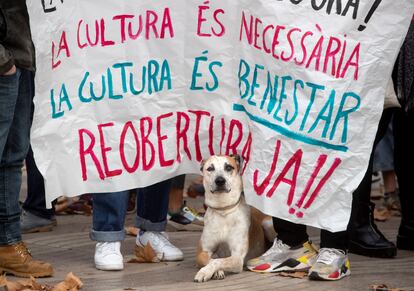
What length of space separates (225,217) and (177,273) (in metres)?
0.44

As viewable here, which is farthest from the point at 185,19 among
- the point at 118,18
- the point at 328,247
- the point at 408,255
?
the point at 408,255

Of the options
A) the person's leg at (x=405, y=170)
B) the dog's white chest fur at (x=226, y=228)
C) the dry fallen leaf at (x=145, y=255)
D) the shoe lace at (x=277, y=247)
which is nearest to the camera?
the dog's white chest fur at (x=226, y=228)

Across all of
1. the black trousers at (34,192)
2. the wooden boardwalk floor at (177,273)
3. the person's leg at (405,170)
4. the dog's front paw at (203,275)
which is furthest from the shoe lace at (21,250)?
the person's leg at (405,170)

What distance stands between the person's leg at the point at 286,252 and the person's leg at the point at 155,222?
579mm

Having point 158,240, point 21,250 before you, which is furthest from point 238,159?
point 21,250

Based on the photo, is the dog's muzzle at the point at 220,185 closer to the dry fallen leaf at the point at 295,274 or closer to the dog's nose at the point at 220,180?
the dog's nose at the point at 220,180

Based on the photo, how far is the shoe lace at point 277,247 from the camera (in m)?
6.27

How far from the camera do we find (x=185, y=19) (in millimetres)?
6020

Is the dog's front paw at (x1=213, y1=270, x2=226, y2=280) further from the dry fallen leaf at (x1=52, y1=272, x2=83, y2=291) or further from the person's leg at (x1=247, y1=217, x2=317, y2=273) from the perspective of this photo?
the dry fallen leaf at (x1=52, y1=272, x2=83, y2=291)

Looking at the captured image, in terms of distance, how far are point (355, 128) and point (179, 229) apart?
245 centimetres

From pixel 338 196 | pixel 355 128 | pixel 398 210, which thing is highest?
pixel 355 128

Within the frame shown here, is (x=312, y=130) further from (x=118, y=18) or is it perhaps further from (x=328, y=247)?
(x=118, y=18)

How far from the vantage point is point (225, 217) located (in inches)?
244

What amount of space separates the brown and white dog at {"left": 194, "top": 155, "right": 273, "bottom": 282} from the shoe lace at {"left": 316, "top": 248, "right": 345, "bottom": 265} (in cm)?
45
